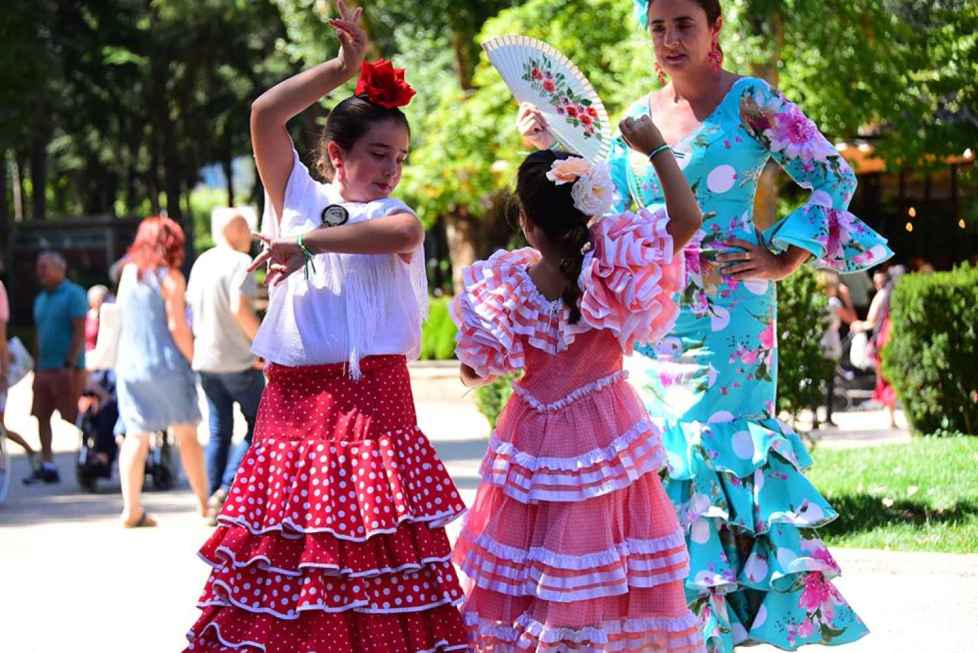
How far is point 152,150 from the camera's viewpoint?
49.8m

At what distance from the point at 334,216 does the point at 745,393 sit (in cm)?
131

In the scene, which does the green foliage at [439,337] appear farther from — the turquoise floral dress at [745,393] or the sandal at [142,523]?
the turquoise floral dress at [745,393]

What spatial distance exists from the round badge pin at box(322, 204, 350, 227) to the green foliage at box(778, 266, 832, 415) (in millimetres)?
5717

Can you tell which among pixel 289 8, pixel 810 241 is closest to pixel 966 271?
pixel 810 241

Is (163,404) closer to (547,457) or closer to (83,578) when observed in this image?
(83,578)

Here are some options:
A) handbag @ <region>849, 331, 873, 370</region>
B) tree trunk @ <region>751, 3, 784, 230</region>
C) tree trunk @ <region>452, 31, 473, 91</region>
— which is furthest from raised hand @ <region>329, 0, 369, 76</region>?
tree trunk @ <region>452, 31, 473, 91</region>

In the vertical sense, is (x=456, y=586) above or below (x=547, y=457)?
below

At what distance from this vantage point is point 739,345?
15.9 feet

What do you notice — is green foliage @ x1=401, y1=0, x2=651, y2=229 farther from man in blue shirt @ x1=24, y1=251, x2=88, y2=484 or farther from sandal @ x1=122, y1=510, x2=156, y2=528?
sandal @ x1=122, y1=510, x2=156, y2=528

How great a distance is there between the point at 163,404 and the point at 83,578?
6.53 feet

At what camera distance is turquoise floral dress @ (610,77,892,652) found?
4.77 meters

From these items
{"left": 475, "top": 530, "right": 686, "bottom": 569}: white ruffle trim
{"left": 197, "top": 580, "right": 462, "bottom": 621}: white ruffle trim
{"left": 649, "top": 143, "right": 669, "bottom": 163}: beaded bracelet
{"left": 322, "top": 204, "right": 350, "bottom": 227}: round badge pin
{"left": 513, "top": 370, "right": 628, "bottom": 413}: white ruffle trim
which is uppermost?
{"left": 649, "top": 143, "right": 669, "bottom": 163}: beaded bracelet

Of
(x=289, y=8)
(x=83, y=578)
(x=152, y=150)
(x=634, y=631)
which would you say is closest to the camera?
(x=634, y=631)

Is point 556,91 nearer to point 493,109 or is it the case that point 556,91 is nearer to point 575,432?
point 575,432
